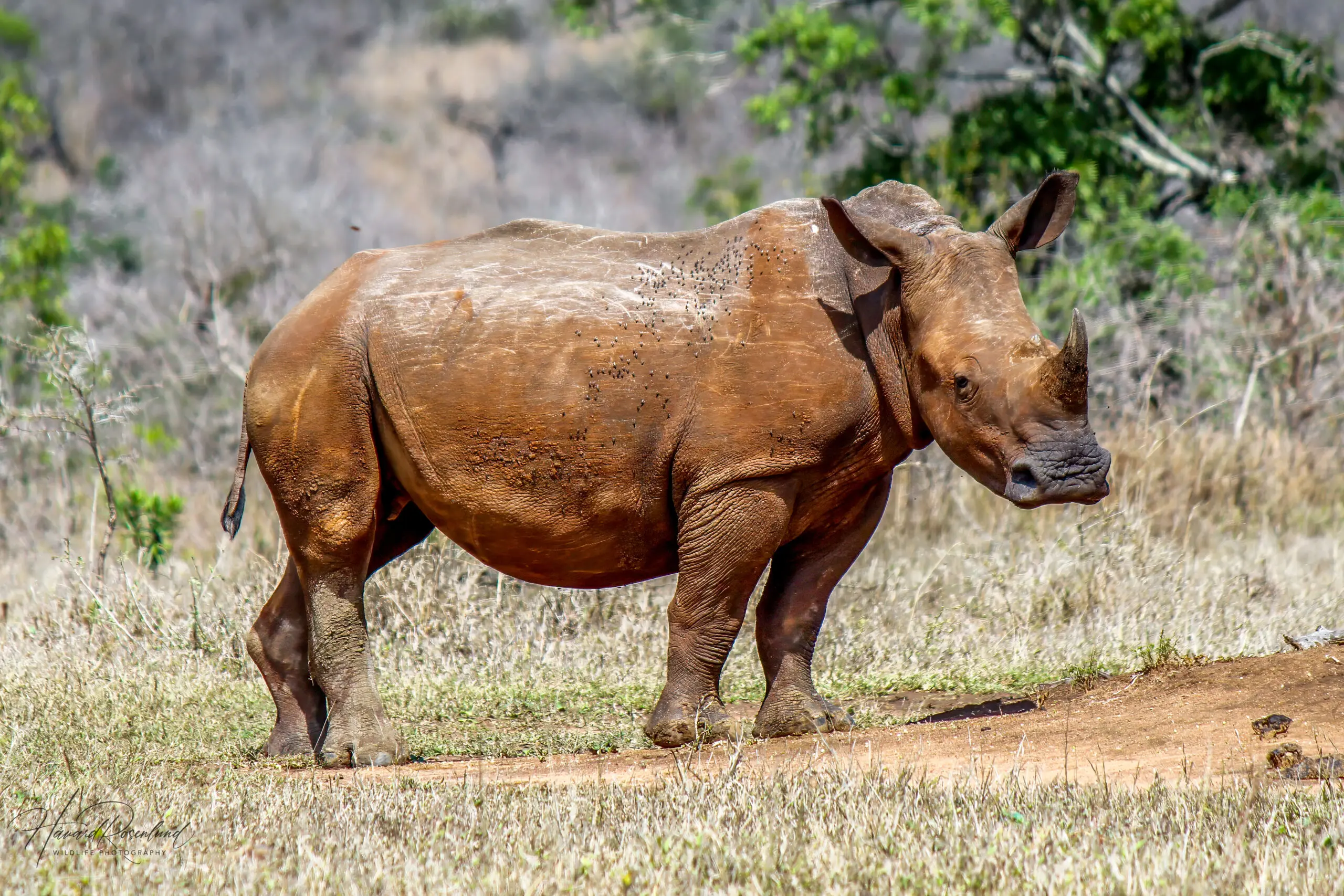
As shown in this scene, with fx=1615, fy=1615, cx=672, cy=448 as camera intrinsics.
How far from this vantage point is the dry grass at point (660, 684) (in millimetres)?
4074

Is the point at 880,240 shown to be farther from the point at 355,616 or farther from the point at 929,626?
the point at 929,626

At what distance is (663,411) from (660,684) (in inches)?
93.2

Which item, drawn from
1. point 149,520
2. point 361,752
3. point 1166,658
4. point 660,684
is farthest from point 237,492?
point 1166,658

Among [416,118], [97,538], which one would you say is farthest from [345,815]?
[416,118]

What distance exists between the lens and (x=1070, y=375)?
5543mm

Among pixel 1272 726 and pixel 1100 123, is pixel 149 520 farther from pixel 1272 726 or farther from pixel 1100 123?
pixel 1100 123

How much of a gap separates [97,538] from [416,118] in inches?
1136

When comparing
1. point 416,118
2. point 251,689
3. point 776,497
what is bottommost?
point 416,118

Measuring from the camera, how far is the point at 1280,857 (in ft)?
13.1

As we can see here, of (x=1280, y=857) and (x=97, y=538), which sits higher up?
(x=1280, y=857)

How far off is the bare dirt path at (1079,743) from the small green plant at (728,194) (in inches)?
470

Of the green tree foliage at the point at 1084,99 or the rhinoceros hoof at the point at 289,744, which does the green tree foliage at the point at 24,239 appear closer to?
→ the rhinoceros hoof at the point at 289,744

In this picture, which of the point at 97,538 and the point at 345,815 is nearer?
the point at 345,815

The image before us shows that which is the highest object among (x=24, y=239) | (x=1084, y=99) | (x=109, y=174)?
(x=1084, y=99)
